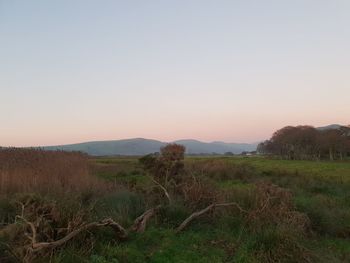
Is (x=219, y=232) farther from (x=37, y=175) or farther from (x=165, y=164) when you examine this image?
(x=37, y=175)

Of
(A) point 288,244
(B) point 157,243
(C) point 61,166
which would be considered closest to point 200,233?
(B) point 157,243

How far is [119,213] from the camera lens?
376 inches

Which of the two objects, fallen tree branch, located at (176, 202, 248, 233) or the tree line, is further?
the tree line

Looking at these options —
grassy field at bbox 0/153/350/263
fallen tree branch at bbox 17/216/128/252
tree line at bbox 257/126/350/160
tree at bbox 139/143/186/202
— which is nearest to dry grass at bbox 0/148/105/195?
grassy field at bbox 0/153/350/263

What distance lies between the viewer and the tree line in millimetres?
77312

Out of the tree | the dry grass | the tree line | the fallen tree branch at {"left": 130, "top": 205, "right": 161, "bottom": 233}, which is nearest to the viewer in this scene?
the fallen tree branch at {"left": 130, "top": 205, "right": 161, "bottom": 233}

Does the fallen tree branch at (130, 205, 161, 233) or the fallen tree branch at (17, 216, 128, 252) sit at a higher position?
the fallen tree branch at (17, 216, 128, 252)

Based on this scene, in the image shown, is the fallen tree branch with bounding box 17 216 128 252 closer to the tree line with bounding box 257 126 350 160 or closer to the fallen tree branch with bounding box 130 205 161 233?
the fallen tree branch with bounding box 130 205 161 233

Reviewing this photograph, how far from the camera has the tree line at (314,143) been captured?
254ft

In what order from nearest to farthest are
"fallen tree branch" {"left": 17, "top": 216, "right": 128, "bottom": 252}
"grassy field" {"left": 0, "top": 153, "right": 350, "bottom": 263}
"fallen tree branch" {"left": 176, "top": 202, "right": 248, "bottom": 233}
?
"fallen tree branch" {"left": 17, "top": 216, "right": 128, "bottom": 252} → "grassy field" {"left": 0, "top": 153, "right": 350, "bottom": 263} → "fallen tree branch" {"left": 176, "top": 202, "right": 248, "bottom": 233}

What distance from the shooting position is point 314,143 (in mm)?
83062

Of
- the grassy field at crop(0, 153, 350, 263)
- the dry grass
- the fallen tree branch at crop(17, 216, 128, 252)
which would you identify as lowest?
the grassy field at crop(0, 153, 350, 263)

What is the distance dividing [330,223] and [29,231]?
7.81 m

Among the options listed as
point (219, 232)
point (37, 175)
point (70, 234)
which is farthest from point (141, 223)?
point (37, 175)
